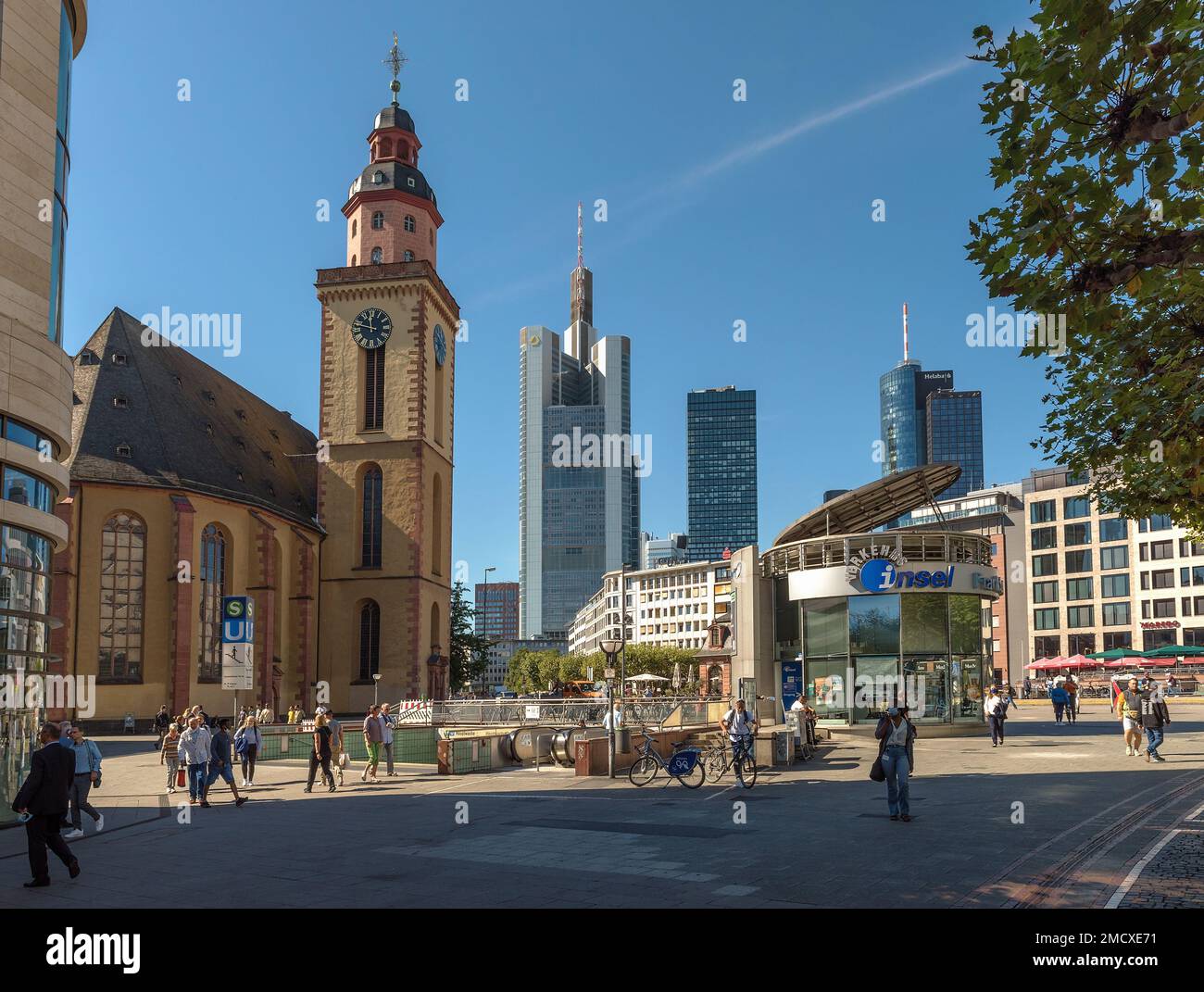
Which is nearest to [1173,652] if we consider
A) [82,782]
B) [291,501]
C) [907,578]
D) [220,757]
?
[907,578]

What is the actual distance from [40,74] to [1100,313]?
17.9 metres

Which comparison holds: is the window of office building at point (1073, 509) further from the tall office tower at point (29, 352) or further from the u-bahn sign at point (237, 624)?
the tall office tower at point (29, 352)

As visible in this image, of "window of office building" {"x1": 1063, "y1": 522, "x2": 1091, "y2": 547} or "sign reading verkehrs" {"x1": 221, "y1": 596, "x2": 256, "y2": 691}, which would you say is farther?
"window of office building" {"x1": 1063, "y1": 522, "x2": 1091, "y2": 547}

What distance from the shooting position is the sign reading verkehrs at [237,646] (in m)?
22.0

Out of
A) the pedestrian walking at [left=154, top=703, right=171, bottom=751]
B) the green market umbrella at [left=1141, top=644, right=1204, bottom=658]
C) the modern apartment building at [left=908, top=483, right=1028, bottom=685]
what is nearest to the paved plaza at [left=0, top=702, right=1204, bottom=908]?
the pedestrian walking at [left=154, top=703, right=171, bottom=751]

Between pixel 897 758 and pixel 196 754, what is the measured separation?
12.5 m

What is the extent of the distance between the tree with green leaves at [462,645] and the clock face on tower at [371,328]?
61.6ft

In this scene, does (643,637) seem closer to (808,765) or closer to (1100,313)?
(808,765)

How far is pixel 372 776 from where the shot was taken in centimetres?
2561

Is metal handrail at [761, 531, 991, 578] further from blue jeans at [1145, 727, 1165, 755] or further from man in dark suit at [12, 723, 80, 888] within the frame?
man in dark suit at [12, 723, 80, 888]

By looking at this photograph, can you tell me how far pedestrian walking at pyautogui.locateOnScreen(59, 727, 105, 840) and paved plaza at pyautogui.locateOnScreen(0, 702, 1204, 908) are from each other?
49cm

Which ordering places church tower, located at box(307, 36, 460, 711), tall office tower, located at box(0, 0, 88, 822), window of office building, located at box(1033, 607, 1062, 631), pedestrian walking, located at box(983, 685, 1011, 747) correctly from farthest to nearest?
window of office building, located at box(1033, 607, 1062, 631)
church tower, located at box(307, 36, 460, 711)
pedestrian walking, located at box(983, 685, 1011, 747)
tall office tower, located at box(0, 0, 88, 822)

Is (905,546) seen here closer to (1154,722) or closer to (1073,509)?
(1154,722)

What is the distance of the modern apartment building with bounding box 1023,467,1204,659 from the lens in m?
91.9
